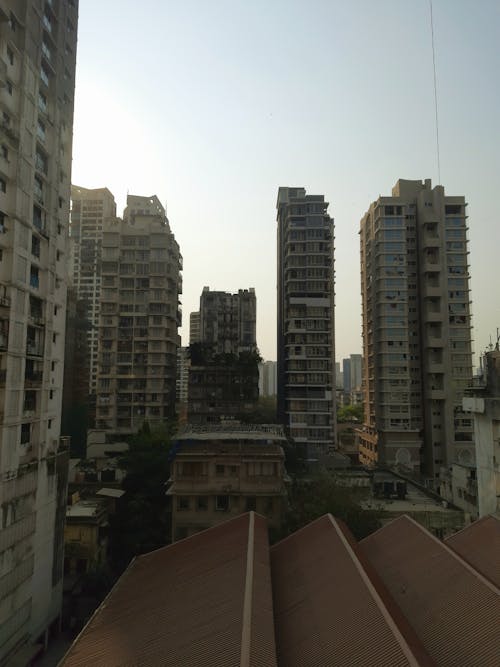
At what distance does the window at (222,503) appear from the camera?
81.0ft

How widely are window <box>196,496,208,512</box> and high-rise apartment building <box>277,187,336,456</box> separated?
71.8 feet

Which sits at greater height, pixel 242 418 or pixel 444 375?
pixel 444 375

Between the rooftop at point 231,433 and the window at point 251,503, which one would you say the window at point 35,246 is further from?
the window at point 251,503

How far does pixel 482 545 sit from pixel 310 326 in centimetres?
3157

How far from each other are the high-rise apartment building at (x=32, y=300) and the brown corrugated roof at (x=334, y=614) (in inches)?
423

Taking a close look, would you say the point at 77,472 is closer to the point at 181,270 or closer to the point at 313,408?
the point at 313,408

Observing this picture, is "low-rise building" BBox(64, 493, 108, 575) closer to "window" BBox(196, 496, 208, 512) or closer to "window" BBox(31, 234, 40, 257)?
"window" BBox(196, 496, 208, 512)

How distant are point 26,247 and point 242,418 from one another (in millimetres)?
32472

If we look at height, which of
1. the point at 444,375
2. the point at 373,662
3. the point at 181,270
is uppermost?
the point at 181,270

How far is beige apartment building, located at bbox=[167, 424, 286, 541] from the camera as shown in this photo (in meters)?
24.5

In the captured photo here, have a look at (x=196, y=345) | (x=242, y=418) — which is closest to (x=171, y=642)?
(x=242, y=418)

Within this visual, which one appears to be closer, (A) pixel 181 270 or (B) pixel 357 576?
(B) pixel 357 576

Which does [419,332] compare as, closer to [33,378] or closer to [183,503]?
[183,503]

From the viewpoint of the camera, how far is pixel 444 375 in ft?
161
